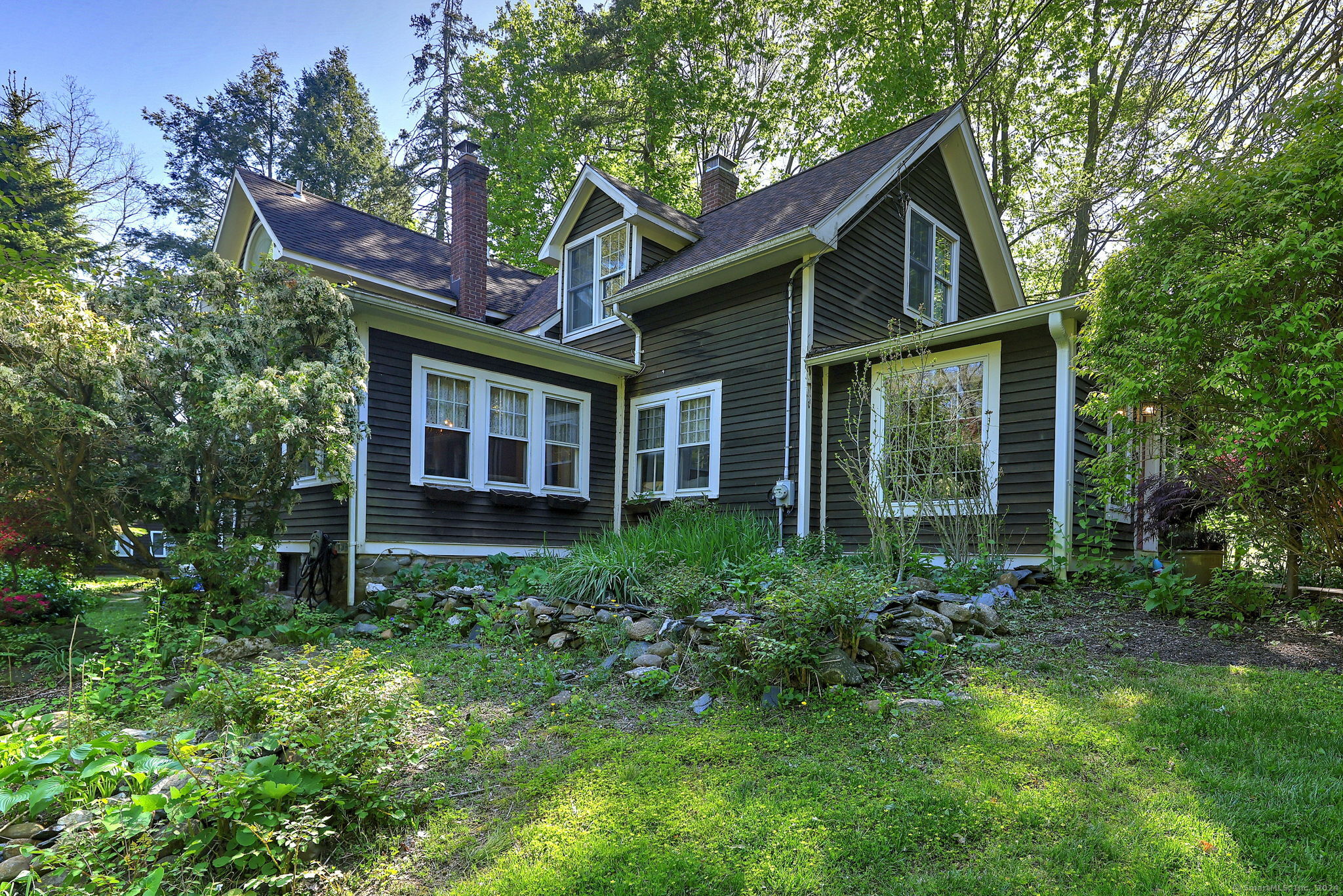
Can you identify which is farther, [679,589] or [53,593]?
[53,593]

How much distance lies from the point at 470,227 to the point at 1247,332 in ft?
36.1

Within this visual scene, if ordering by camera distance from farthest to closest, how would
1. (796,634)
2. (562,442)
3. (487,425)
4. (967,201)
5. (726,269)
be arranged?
(967,201) < (562,442) < (726,269) < (487,425) < (796,634)

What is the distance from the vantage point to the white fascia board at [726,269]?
911 cm

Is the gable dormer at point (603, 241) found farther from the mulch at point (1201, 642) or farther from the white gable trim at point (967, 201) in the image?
the mulch at point (1201, 642)

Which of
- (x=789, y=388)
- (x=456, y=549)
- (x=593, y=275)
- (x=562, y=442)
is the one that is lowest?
(x=456, y=549)

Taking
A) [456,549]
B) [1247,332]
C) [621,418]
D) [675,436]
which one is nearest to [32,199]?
[621,418]

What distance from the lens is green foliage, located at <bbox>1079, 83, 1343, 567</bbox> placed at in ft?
14.8

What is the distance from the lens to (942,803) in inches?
111

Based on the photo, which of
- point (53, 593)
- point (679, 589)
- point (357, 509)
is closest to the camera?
point (679, 589)

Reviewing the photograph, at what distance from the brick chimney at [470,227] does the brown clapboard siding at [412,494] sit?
Answer: 3479 mm

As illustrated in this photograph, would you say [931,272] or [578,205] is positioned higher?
[578,205]

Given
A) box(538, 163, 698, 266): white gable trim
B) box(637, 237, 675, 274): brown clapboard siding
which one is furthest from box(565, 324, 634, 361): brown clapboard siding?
box(538, 163, 698, 266): white gable trim

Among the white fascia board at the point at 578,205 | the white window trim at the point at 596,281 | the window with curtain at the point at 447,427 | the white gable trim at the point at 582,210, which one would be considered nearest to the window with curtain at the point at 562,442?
the window with curtain at the point at 447,427

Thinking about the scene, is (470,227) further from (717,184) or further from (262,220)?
(717,184)
